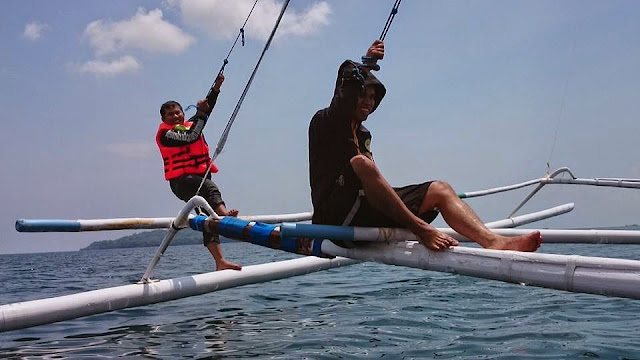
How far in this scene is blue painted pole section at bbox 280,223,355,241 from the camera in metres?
3.68

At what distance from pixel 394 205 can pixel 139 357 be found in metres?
2.45

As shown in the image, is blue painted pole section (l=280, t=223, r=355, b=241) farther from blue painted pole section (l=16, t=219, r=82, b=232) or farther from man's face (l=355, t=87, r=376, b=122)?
blue painted pole section (l=16, t=219, r=82, b=232)

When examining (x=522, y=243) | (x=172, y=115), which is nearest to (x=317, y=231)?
(x=522, y=243)

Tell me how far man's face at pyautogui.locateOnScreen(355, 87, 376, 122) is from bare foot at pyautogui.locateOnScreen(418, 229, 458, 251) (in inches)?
40.3

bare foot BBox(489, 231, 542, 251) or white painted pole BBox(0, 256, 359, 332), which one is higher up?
bare foot BBox(489, 231, 542, 251)

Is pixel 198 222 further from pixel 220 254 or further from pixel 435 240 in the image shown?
pixel 435 240

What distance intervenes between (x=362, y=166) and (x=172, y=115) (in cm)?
452

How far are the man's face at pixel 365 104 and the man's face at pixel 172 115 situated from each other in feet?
13.5

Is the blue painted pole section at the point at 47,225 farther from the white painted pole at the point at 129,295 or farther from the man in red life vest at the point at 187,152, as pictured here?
the white painted pole at the point at 129,295

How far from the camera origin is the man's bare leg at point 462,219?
353 centimetres

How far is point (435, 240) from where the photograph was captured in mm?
3451

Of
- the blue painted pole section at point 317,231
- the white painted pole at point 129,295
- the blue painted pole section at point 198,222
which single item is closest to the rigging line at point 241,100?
the blue painted pole section at point 198,222

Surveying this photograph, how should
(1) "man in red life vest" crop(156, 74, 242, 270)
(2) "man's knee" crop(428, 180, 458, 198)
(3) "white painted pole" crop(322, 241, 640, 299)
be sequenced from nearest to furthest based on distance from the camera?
1. (3) "white painted pole" crop(322, 241, 640, 299)
2. (2) "man's knee" crop(428, 180, 458, 198)
3. (1) "man in red life vest" crop(156, 74, 242, 270)

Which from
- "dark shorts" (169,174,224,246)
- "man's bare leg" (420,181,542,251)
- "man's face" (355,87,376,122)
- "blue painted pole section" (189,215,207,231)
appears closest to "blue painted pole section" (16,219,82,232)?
"dark shorts" (169,174,224,246)
